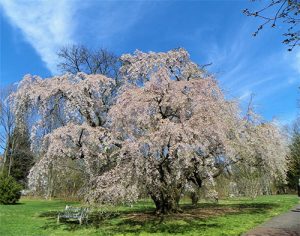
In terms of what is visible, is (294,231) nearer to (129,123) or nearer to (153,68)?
(129,123)

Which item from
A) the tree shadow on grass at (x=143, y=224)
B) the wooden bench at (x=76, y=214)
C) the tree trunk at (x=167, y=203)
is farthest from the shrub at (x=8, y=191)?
the tree trunk at (x=167, y=203)

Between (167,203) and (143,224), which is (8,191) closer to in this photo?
(167,203)

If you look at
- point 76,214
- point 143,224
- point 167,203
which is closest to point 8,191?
point 76,214

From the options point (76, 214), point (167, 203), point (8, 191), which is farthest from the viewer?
point (8, 191)

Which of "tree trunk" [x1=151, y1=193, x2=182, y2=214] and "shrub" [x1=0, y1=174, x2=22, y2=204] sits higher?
"shrub" [x1=0, y1=174, x2=22, y2=204]

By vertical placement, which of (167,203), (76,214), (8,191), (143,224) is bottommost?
(143,224)

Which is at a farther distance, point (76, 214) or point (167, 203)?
point (167, 203)

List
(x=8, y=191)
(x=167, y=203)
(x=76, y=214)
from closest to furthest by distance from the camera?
(x=76, y=214) → (x=167, y=203) → (x=8, y=191)

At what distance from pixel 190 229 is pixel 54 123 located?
7888 mm

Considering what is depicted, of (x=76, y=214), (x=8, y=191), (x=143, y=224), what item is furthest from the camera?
(x=8, y=191)

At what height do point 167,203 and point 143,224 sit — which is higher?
point 167,203

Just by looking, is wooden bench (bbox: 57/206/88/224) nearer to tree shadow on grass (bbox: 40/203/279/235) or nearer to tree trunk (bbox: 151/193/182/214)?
tree shadow on grass (bbox: 40/203/279/235)

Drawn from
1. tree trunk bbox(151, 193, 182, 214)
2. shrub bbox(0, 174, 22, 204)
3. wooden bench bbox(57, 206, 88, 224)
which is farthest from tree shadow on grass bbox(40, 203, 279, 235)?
shrub bbox(0, 174, 22, 204)

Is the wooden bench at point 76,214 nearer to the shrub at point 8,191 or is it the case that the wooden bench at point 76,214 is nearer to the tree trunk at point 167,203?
the tree trunk at point 167,203
